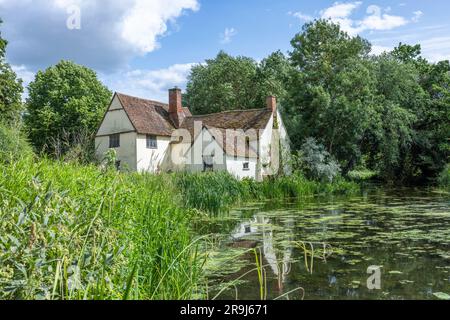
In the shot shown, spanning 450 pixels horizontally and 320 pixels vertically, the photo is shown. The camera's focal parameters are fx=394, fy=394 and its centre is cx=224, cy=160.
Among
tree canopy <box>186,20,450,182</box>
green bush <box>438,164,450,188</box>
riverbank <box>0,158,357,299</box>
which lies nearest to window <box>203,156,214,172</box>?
tree canopy <box>186,20,450,182</box>

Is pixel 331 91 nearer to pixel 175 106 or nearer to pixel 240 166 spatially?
pixel 240 166

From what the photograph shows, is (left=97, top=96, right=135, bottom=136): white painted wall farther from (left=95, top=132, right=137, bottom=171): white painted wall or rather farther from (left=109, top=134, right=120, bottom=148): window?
(left=95, top=132, right=137, bottom=171): white painted wall

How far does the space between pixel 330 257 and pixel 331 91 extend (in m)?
22.1

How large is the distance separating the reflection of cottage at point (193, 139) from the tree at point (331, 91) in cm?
210

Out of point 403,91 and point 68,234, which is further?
point 403,91

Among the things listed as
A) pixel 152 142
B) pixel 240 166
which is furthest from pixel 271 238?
pixel 152 142

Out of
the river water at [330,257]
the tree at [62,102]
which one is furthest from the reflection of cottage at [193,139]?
the river water at [330,257]

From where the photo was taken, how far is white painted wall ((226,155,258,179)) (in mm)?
24777

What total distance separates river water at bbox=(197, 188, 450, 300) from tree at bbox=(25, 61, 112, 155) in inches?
1088

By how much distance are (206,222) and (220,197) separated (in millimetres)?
2091

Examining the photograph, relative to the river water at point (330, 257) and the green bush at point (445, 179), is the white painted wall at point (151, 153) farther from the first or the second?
the green bush at point (445, 179)

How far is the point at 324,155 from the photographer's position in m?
26.4
